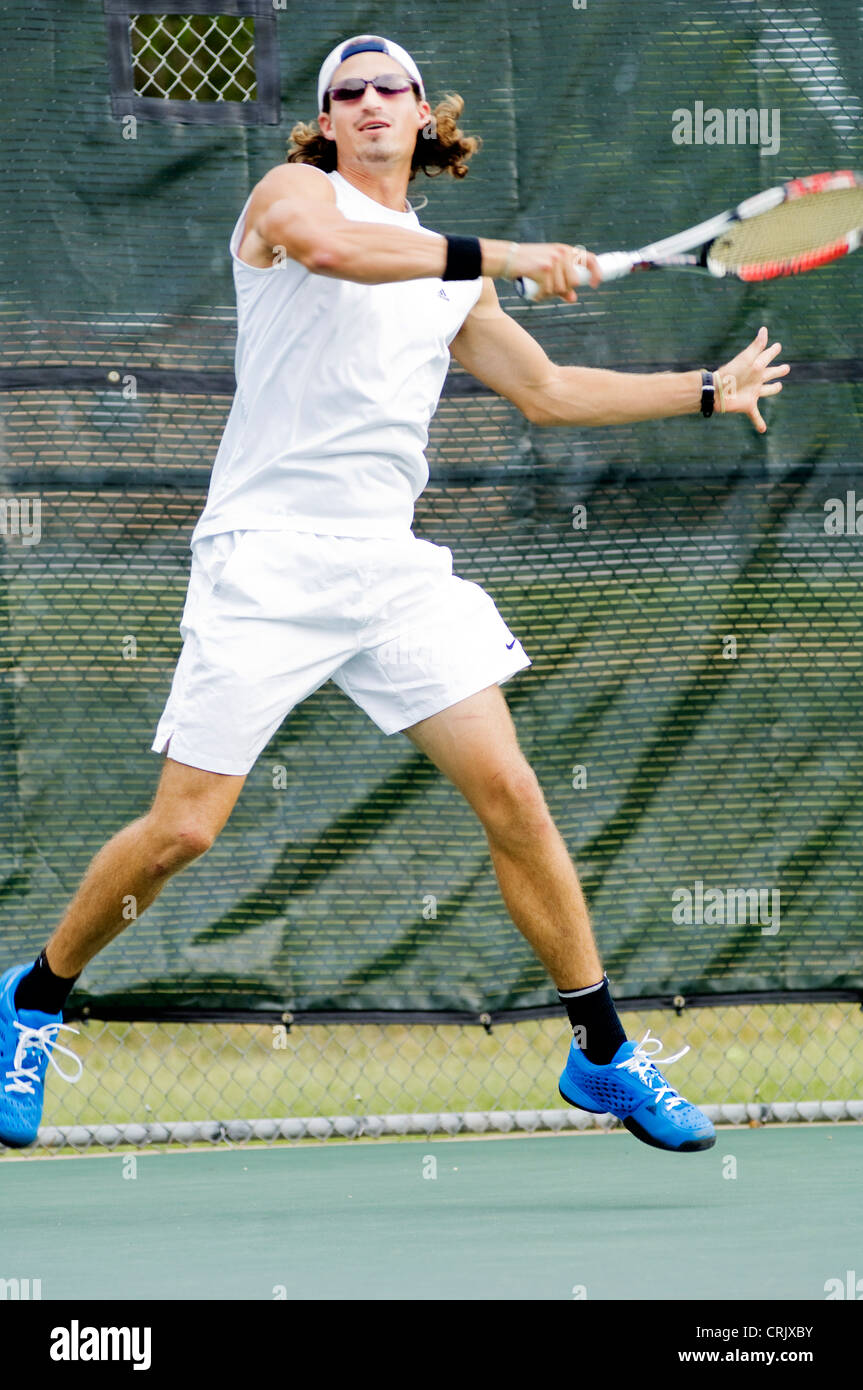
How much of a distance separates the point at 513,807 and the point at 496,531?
1393mm

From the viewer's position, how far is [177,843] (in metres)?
3.30

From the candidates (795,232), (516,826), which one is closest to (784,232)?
(795,232)

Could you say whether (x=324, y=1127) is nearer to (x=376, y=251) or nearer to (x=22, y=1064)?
(x=22, y=1064)

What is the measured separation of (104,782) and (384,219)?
1.77 metres

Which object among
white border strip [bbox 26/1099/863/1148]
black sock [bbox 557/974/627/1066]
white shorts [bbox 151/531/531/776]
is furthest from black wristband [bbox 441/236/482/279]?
white border strip [bbox 26/1099/863/1148]

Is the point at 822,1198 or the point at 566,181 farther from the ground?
the point at 566,181

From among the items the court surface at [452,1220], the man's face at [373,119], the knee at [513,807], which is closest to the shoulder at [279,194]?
the man's face at [373,119]

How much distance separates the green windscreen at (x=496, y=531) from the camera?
456cm

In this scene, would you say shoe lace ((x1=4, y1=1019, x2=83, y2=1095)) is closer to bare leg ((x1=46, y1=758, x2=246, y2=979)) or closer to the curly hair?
bare leg ((x1=46, y1=758, x2=246, y2=979))

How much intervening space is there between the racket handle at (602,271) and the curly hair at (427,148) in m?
0.68

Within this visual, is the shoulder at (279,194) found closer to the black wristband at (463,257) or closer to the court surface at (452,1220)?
the black wristband at (463,257)

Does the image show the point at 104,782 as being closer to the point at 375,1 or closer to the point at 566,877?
the point at 566,877

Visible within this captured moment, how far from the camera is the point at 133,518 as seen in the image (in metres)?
4.57

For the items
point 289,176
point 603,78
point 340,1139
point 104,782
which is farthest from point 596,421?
point 340,1139
